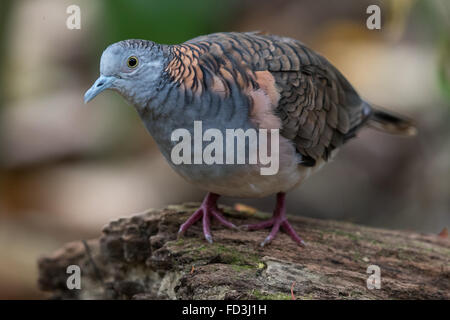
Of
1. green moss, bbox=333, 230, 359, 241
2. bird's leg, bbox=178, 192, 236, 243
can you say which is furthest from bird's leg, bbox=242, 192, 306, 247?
green moss, bbox=333, 230, 359, 241

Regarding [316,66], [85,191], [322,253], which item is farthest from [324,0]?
[322,253]

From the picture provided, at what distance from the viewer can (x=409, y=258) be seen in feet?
14.4

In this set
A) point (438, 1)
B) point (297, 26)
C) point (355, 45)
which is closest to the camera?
point (438, 1)

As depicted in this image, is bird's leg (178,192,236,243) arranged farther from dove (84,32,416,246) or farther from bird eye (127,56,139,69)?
bird eye (127,56,139,69)

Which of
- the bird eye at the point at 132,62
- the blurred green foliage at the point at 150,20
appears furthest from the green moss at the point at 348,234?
the blurred green foliage at the point at 150,20

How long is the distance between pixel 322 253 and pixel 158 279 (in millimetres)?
1271

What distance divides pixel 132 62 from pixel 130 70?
53 mm

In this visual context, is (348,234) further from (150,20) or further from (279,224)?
(150,20)

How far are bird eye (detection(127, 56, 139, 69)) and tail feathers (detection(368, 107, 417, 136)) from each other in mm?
2527

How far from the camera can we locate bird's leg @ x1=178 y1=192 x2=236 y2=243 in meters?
4.29

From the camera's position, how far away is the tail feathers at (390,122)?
5.25 meters

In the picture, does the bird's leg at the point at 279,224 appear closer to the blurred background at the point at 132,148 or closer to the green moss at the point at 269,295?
the green moss at the point at 269,295

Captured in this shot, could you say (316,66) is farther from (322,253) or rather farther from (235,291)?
(235,291)

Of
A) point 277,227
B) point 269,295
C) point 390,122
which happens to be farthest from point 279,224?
point 390,122
